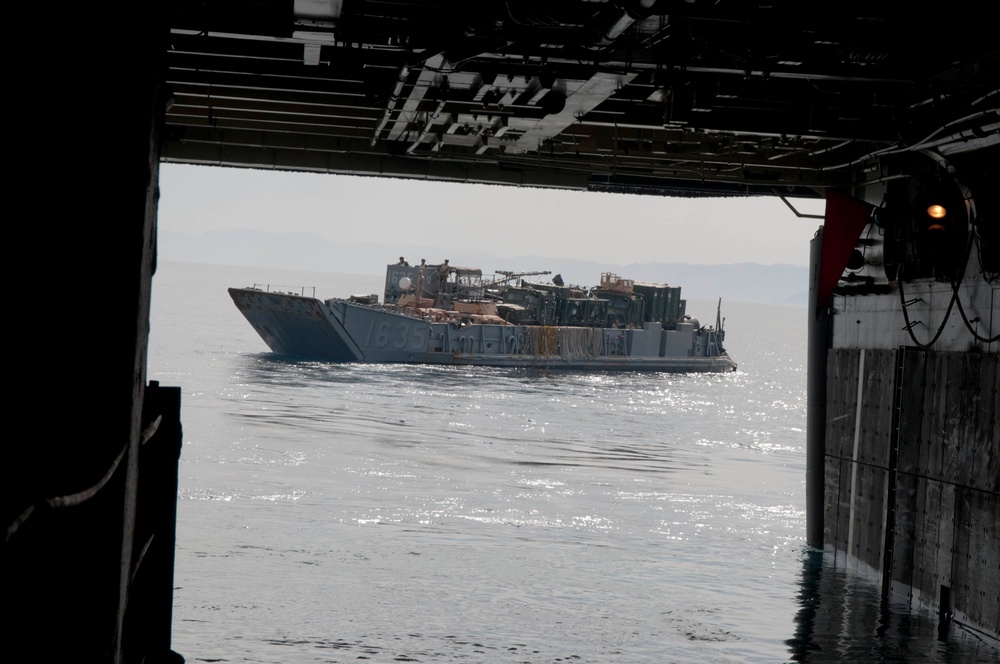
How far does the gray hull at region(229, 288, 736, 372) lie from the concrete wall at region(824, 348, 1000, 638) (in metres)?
53.4

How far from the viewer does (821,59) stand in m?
11.8

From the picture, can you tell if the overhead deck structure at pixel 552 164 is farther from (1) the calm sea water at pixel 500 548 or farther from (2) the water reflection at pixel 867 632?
(1) the calm sea water at pixel 500 548

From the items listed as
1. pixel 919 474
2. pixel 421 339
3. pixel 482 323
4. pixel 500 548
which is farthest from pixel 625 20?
pixel 482 323

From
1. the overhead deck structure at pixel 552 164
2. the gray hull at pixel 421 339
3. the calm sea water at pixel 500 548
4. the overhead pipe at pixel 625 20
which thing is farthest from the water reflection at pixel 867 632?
the gray hull at pixel 421 339

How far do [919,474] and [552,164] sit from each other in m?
7.57

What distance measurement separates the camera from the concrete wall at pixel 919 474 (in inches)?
525

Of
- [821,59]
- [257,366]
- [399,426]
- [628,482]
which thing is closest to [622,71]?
[821,59]

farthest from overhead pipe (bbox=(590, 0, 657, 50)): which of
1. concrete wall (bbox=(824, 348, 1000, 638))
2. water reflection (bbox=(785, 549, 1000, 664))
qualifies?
water reflection (bbox=(785, 549, 1000, 664))

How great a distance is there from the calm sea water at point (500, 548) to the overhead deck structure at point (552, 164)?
1.77m

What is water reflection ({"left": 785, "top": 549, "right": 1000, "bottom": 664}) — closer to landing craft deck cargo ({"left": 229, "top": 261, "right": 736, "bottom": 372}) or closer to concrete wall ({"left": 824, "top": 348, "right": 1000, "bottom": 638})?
concrete wall ({"left": 824, "top": 348, "right": 1000, "bottom": 638})

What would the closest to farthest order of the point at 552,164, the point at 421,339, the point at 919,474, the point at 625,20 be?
1. the point at 625,20
2. the point at 919,474
3. the point at 552,164
4. the point at 421,339

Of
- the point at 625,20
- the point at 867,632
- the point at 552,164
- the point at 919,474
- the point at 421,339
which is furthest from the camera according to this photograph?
the point at 421,339

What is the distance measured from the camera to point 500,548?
808 inches

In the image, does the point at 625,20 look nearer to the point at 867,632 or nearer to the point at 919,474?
the point at 919,474
